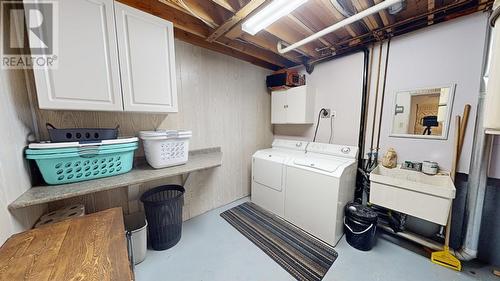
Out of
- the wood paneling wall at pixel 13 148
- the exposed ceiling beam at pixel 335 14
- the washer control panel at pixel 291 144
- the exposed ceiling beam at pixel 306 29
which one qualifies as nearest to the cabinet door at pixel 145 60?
the wood paneling wall at pixel 13 148

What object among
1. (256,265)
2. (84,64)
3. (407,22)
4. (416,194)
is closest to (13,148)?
(84,64)

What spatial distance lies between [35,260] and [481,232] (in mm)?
3376

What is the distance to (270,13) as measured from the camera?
148 cm

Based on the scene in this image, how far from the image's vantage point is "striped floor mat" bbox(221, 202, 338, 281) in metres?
1.63

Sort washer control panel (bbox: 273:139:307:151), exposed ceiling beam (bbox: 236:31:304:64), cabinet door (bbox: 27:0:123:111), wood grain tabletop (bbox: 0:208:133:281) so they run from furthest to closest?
washer control panel (bbox: 273:139:307:151)
exposed ceiling beam (bbox: 236:31:304:64)
cabinet door (bbox: 27:0:123:111)
wood grain tabletop (bbox: 0:208:133:281)

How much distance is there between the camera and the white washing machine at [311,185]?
1.87 meters

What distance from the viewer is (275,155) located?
2566 millimetres

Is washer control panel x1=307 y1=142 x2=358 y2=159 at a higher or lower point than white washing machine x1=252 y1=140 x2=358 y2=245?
higher

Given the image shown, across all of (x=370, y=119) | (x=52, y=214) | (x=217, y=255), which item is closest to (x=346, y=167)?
(x=370, y=119)

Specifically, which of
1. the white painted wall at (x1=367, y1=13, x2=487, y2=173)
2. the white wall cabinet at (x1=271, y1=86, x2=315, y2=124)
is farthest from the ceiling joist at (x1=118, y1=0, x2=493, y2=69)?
the white wall cabinet at (x1=271, y1=86, x2=315, y2=124)

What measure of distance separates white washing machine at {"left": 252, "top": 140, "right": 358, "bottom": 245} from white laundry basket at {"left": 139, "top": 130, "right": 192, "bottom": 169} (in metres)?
1.27

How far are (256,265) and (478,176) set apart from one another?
7.21ft

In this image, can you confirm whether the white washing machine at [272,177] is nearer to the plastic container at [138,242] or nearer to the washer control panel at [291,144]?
the washer control panel at [291,144]

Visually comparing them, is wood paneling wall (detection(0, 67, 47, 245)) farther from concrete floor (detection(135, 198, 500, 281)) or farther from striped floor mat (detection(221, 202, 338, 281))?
striped floor mat (detection(221, 202, 338, 281))
